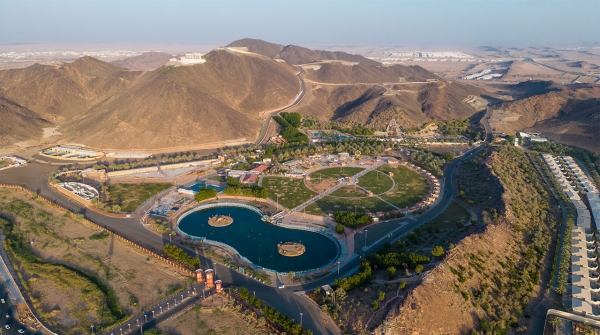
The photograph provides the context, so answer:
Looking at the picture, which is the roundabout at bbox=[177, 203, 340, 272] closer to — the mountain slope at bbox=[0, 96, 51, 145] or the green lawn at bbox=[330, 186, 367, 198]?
the green lawn at bbox=[330, 186, 367, 198]

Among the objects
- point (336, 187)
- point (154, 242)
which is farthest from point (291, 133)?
point (154, 242)

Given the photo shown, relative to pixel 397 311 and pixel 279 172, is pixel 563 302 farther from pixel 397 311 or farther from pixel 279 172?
pixel 279 172

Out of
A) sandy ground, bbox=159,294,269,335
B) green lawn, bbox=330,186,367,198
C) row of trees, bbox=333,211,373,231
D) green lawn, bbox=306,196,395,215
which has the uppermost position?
row of trees, bbox=333,211,373,231

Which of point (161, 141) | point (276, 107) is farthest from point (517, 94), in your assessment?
point (161, 141)

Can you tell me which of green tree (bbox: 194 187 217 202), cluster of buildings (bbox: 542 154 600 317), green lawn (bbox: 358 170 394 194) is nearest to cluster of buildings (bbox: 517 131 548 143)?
cluster of buildings (bbox: 542 154 600 317)

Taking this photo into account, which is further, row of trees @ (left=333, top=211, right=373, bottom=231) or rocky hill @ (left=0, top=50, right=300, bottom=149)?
rocky hill @ (left=0, top=50, right=300, bottom=149)

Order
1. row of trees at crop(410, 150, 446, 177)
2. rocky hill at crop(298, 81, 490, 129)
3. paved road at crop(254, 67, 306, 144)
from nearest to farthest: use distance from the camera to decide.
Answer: row of trees at crop(410, 150, 446, 177), paved road at crop(254, 67, 306, 144), rocky hill at crop(298, 81, 490, 129)
